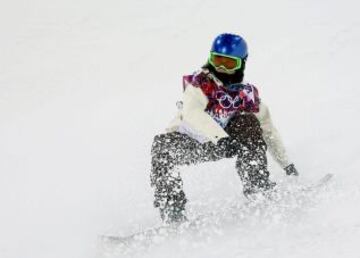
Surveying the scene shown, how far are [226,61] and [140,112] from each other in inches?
183

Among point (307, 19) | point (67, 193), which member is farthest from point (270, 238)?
point (307, 19)

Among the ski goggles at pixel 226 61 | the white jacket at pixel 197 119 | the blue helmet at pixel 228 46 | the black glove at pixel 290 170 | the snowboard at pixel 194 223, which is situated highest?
the blue helmet at pixel 228 46

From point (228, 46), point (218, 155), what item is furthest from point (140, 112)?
point (228, 46)

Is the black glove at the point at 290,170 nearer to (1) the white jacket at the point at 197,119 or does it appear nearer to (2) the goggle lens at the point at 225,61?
(1) the white jacket at the point at 197,119

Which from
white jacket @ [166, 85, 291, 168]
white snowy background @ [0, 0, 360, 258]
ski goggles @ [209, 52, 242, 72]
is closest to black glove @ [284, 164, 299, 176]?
white snowy background @ [0, 0, 360, 258]

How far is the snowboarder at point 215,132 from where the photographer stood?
217 inches

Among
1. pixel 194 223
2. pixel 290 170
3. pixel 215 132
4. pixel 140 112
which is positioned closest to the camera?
pixel 194 223

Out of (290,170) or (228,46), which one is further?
(290,170)

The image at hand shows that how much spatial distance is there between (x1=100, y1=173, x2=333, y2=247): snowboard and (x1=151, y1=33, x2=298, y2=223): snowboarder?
162mm

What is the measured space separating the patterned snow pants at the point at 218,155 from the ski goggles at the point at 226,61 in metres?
0.42

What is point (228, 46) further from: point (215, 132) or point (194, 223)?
point (194, 223)

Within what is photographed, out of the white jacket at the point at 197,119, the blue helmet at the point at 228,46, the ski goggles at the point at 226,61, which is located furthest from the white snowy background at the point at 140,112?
the blue helmet at the point at 228,46

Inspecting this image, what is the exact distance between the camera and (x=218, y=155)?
5.83m

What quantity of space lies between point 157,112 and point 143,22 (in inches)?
170
